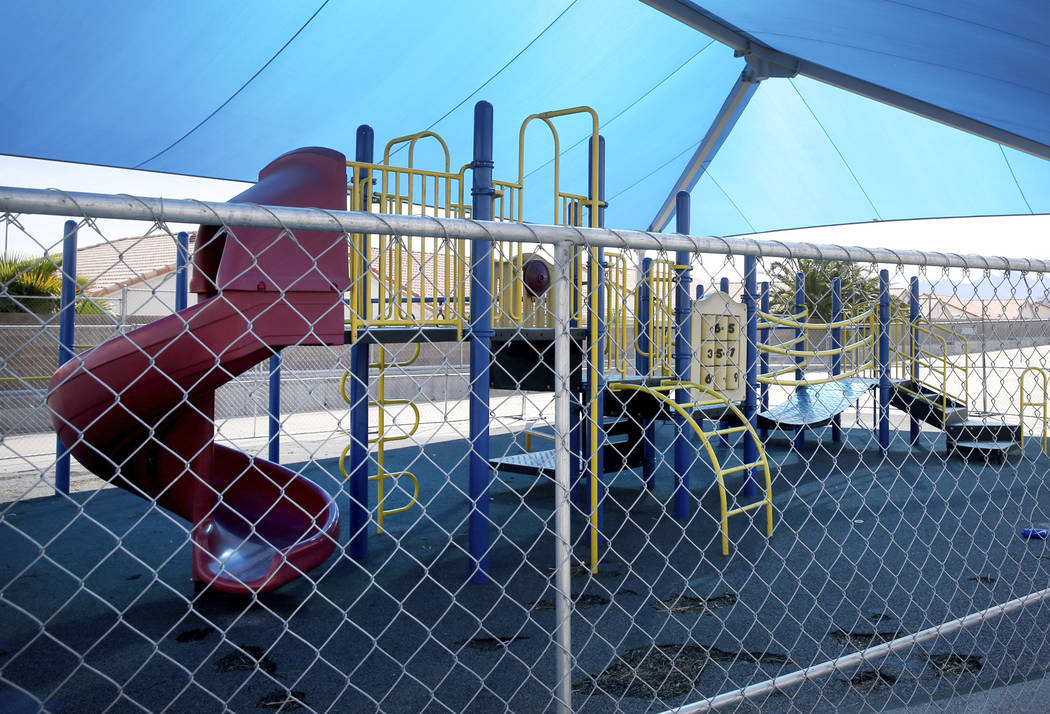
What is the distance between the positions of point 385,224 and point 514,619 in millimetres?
2275

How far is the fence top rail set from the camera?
115cm

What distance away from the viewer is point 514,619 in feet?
10.4

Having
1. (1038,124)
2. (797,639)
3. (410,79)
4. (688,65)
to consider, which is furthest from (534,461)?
(1038,124)

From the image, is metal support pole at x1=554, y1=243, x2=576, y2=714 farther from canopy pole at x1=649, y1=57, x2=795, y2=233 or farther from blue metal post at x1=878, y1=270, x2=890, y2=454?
blue metal post at x1=878, y1=270, x2=890, y2=454

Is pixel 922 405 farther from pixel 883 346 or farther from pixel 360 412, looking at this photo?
pixel 360 412

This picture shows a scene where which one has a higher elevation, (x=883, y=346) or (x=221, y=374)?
(x=883, y=346)

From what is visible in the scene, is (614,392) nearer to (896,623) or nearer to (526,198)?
(896,623)

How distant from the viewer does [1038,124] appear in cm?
669

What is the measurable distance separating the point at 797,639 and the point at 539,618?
106 centimetres

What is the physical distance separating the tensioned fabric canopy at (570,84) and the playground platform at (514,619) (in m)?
3.31

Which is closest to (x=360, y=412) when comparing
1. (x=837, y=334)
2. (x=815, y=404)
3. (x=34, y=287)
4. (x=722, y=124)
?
(x=815, y=404)

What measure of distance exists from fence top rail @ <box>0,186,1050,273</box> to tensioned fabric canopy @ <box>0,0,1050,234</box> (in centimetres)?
345

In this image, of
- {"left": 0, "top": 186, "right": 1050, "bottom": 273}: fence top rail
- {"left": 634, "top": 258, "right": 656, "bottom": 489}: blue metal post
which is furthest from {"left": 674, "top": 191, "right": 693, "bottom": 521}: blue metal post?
{"left": 0, "top": 186, "right": 1050, "bottom": 273}: fence top rail

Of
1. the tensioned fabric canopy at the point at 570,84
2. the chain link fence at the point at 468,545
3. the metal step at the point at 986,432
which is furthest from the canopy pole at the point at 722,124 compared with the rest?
the metal step at the point at 986,432
